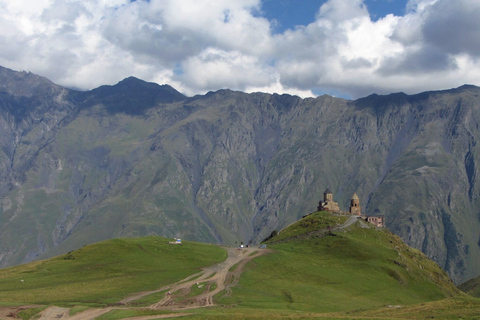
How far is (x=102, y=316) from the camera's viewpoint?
81750 millimetres

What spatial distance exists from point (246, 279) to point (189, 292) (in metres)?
18.3

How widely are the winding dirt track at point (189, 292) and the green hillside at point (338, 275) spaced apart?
11.0 feet

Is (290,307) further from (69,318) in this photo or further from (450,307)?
(69,318)

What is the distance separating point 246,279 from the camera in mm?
118062

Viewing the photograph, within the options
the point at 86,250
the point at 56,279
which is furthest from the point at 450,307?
the point at 86,250

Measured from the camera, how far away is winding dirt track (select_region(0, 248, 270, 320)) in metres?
82.8

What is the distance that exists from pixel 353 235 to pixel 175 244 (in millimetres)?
55146

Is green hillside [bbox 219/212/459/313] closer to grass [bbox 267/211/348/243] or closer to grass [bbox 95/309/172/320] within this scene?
grass [bbox 267/211/348/243]

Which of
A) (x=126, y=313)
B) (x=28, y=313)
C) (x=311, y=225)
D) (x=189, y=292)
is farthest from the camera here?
(x=311, y=225)

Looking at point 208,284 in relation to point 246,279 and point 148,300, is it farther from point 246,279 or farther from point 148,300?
point 148,300

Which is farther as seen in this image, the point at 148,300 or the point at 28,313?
the point at 148,300

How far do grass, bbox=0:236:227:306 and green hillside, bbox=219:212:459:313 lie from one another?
18.0 meters

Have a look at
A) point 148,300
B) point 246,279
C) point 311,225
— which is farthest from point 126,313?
point 311,225

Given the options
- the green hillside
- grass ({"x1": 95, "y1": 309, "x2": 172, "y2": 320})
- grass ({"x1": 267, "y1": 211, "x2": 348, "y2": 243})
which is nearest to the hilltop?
grass ({"x1": 95, "y1": 309, "x2": 172, "y2": 320})
